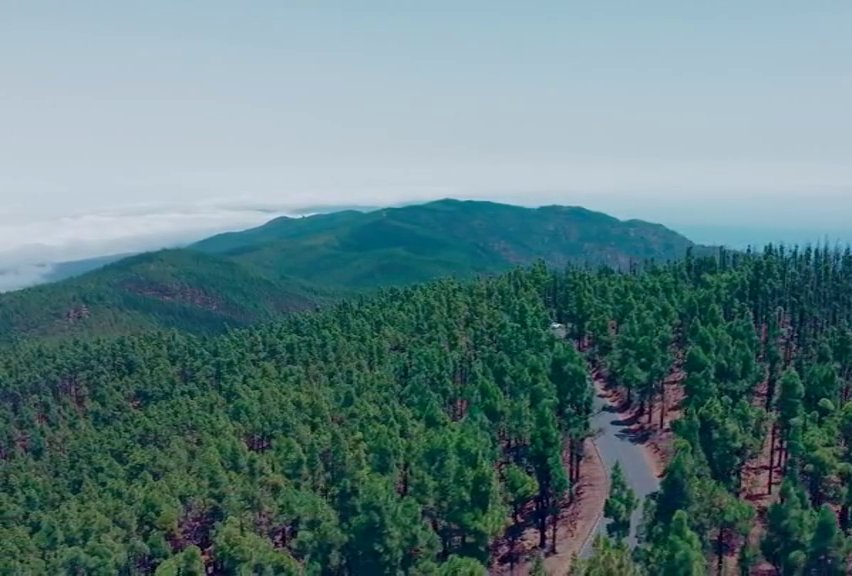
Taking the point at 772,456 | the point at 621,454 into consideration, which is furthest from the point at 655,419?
the point at 772,456

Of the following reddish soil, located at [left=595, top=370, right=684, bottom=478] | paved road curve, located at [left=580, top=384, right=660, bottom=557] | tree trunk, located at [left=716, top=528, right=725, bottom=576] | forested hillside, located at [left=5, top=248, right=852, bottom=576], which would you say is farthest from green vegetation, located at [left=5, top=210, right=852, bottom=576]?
paved road curve, located at [left=580, top=384, right=660, bottom=557]

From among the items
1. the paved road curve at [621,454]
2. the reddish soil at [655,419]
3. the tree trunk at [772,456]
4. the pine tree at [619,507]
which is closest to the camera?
the pine tree at [619,507]

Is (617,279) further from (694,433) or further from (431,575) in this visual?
(431,575)

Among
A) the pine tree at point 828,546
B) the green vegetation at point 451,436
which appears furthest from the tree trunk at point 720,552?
the pine tree at point 828,546

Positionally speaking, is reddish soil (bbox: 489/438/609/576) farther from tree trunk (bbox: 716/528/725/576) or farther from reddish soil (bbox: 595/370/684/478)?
tree trunk (bbox: 716/528/725/576)

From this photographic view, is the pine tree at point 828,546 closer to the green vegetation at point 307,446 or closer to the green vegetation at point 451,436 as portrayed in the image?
the green vegetation at point 451,436

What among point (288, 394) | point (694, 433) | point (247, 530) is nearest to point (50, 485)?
point (288, 394)

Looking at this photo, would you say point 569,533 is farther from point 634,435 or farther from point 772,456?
point 634,435
